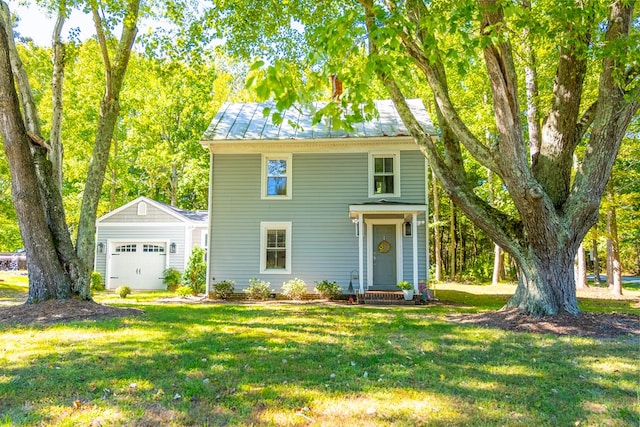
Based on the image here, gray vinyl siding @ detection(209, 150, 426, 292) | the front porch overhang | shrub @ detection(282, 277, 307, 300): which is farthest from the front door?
shrub @ detection(282, 277, 307, 300)

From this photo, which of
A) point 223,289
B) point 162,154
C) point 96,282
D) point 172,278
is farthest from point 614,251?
point 162,154

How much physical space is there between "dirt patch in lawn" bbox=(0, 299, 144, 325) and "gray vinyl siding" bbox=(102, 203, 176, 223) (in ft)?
31.9

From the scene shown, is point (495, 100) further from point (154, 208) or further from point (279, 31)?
point (154, 208)

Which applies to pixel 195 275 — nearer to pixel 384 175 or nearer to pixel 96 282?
pixel 96 282

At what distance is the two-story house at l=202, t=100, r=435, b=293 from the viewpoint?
12047mm

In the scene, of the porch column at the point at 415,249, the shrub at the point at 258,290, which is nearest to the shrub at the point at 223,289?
the shrub at the point at 258,290

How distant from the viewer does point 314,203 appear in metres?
12.4

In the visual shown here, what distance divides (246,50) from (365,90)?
28.1ft

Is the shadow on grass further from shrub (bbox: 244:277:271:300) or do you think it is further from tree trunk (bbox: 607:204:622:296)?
tree trunk (bbox: 607:204:622:296)

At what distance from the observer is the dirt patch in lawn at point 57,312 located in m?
6.53

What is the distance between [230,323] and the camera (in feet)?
22.2

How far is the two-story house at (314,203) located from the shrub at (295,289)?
1.42 feet

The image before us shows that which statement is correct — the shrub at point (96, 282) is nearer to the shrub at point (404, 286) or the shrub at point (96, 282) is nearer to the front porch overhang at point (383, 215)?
the front porch overhang at point (383, 215)

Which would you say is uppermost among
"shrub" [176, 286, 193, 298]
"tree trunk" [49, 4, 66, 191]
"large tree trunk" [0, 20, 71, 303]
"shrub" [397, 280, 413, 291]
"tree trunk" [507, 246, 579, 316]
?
"tree trunk" [49, 4, 66, 191]
